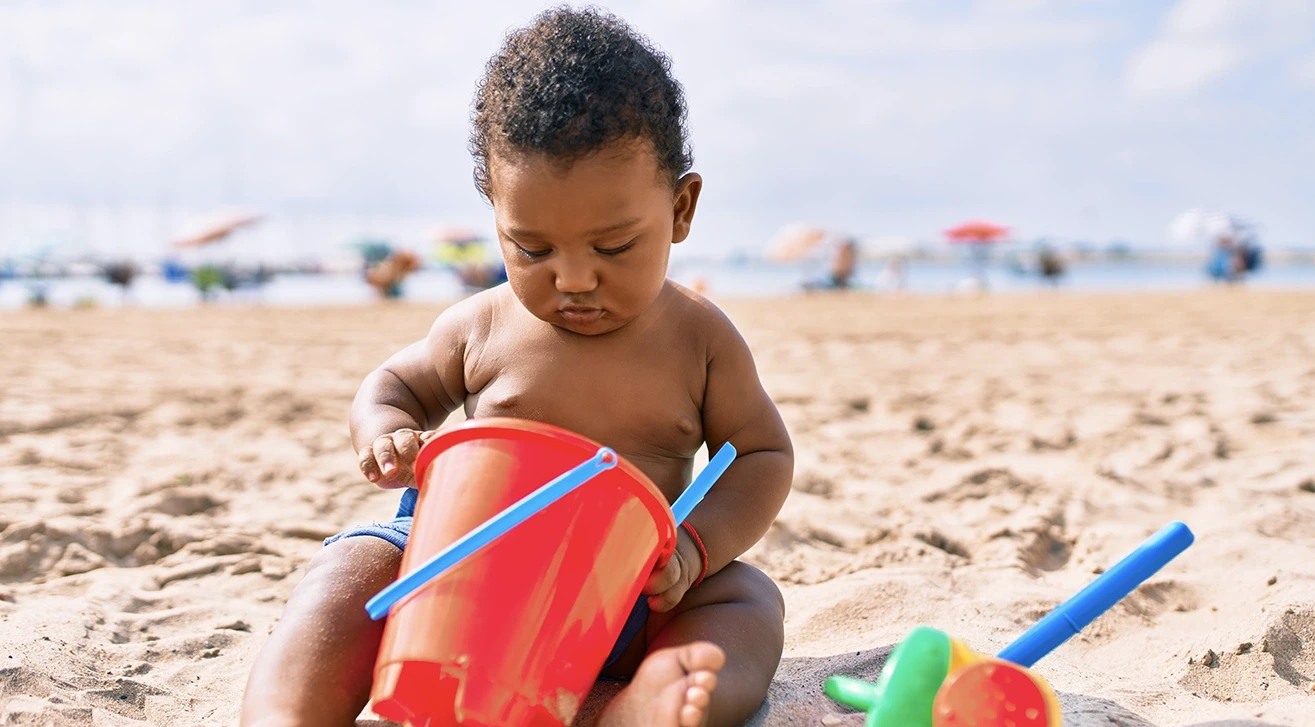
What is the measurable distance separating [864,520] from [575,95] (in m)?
1.72

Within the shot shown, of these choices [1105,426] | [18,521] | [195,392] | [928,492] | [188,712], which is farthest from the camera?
[195,392]

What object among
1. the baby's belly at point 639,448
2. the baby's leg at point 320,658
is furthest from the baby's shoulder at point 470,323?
the baby's leg at point 320,658

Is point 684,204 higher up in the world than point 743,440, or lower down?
higher up

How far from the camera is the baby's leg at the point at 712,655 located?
54.5 inches

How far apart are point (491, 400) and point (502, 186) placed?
0.39 metres

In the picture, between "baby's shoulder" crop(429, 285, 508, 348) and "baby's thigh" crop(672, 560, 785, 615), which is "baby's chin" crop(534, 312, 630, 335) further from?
"baby's thigh" crop(672, 560, 785, 615)

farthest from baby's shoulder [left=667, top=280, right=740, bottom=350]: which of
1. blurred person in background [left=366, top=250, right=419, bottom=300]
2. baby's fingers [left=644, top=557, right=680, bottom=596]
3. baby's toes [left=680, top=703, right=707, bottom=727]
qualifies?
blurred person in background [left=366, top=250, right=419, bottom=300]

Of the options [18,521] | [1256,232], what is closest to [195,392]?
[18,521]

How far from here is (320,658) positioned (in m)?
1.50

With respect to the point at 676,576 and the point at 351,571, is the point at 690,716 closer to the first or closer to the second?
the point at 676,576

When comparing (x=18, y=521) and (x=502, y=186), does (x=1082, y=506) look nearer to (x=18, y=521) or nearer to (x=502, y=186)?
(x=502, y=186)

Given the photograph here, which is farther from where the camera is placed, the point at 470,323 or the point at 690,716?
the point at 470,323

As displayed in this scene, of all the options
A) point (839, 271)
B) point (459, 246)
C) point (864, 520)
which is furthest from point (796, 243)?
point (864, 520)

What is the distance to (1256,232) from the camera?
64.7ft
